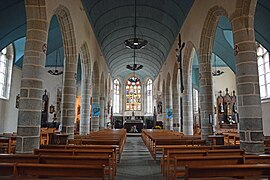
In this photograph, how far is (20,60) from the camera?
45.7 ft

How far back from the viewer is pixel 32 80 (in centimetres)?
530

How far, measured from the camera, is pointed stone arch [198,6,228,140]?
8117 millimetres

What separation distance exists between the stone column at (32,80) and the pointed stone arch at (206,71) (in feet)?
18.3

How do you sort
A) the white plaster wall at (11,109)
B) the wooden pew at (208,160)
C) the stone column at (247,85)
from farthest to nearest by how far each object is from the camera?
the white plaster wall at (11,109)
the stone column at (247,85)
the wooden pew at (208,160)

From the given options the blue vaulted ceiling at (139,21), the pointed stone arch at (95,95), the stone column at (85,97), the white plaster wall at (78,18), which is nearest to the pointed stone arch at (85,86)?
the stone column at (85,97)

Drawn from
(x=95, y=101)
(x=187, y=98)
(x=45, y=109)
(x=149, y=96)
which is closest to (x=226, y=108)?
(x=187, y=98)

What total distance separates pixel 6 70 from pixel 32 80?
950 cm

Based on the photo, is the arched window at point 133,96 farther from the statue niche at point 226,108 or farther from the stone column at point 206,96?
the stone column at point 206,96

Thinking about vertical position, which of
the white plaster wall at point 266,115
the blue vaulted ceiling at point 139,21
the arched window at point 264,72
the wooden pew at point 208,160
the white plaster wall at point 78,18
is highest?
the blue vaulted ceiling at point 139,21

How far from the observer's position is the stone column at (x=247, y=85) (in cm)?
510

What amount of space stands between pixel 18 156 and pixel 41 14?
3.83 m

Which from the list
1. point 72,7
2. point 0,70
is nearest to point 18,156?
point 72,7

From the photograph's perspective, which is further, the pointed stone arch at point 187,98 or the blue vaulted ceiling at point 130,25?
the pointed stone arch at point 187,98

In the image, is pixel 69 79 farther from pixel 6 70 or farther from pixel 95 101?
pixel 6 70
